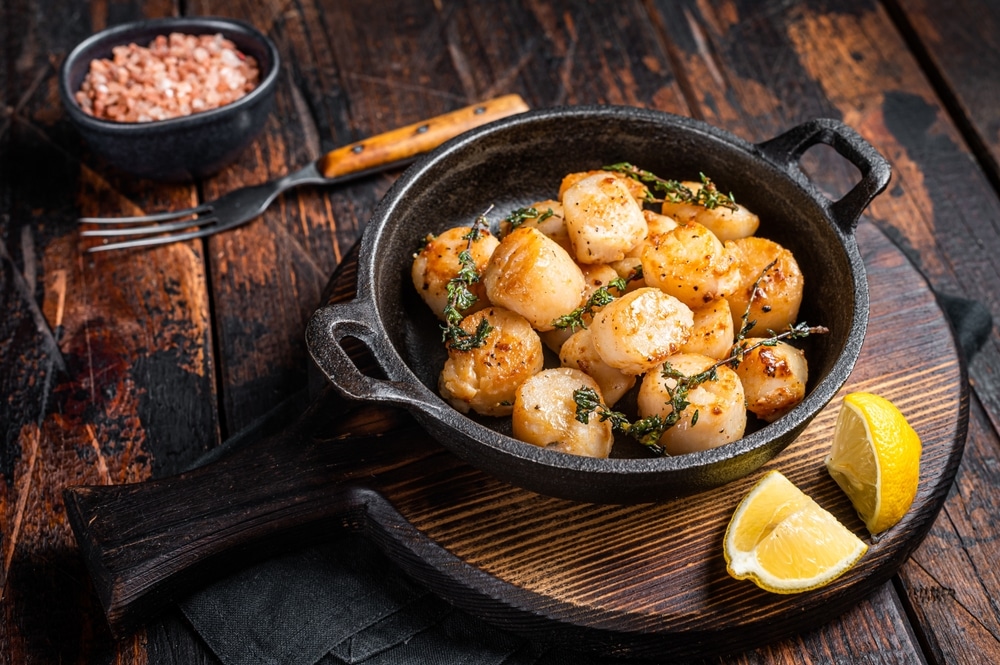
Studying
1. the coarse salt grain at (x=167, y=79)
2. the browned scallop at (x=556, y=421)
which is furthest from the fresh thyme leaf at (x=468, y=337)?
the coarse salt grain at (x=167, y=79)

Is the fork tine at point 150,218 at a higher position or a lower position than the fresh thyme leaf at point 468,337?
higher

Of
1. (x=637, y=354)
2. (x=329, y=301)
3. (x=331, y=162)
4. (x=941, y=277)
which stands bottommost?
(x=941, y=277)

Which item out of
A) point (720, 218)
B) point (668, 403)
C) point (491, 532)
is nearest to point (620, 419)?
point (668, 403)

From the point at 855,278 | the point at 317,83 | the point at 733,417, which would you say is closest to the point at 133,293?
the point at 317,83

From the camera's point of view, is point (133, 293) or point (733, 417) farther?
point (133, 293)

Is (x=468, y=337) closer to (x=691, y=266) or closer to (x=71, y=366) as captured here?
(x=691, y=266)

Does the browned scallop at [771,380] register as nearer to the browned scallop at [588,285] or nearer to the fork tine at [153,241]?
the browned scallop at [588,285]

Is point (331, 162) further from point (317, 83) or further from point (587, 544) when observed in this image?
point (587, 544)
